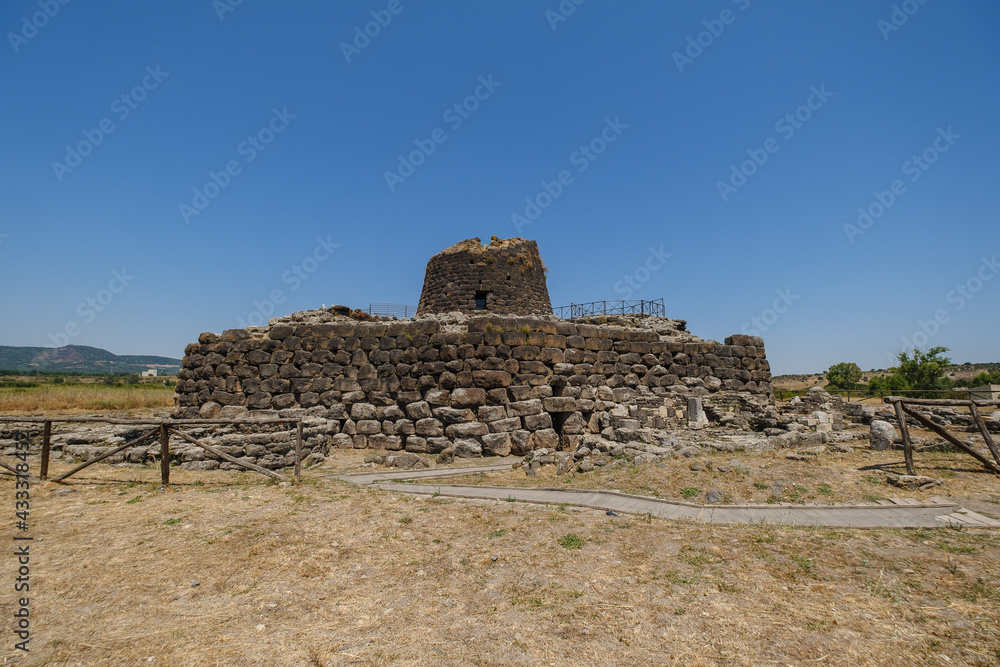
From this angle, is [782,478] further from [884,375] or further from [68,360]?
[68,360]

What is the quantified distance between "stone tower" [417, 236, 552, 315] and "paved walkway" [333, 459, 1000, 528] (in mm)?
12136

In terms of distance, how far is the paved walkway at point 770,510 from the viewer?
5.92 m

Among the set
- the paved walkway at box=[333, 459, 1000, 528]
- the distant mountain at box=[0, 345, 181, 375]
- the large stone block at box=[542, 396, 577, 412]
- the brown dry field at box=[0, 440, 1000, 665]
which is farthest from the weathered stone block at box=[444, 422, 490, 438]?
the distant mountain at box=[0, 345, 181, 375]

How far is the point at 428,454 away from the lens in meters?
11.4

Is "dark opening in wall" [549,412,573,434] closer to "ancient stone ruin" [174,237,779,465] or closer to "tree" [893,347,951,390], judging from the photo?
"ancient stone ruin" [174,237,779,465]

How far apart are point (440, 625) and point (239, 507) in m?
4.54

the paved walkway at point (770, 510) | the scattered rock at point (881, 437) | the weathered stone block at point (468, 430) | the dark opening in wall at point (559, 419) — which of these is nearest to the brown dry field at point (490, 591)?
the paved walkway at point (770, 510)

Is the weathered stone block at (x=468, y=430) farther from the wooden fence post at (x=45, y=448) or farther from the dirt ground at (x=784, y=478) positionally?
the wooden fence post at (x=45, y=448)

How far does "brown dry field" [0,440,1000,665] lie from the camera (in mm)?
3318

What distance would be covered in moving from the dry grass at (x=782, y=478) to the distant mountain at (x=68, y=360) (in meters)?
122

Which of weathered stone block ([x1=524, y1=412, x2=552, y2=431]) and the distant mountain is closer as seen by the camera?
weathered stone block ([x1=524, y1=412, x2=552, y2=431])

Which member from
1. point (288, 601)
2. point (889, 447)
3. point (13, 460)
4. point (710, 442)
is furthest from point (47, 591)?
point (889, 447)

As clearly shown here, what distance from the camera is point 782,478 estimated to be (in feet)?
25.4

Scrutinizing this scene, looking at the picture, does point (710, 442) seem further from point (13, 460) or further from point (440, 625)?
point (13, 460)
